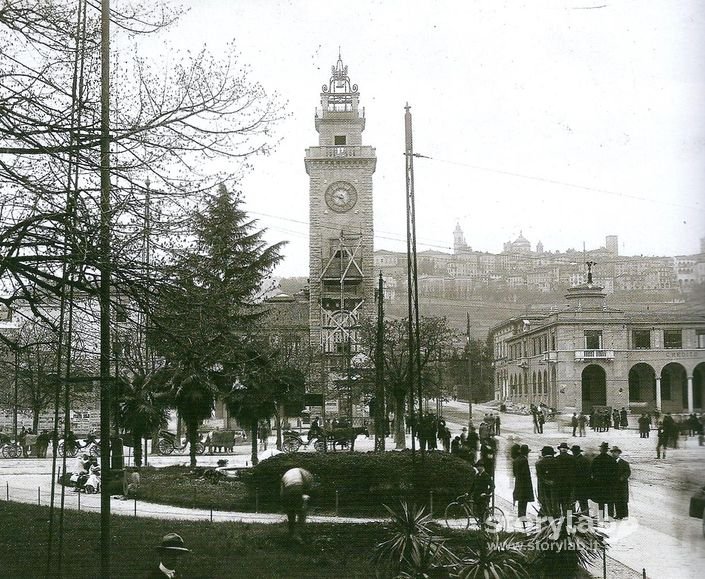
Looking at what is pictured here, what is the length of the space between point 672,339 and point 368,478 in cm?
628

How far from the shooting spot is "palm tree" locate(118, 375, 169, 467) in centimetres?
1708

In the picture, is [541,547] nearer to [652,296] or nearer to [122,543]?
[652,296]

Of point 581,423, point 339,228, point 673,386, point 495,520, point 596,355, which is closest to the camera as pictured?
point 673,386

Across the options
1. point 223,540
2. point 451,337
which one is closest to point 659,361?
point 223,540

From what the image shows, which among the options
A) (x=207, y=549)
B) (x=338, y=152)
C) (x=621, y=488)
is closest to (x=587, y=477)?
(x=621, y=488)

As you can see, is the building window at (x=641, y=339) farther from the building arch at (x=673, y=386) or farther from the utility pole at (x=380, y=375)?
the utility pole at (x=380, y=375)

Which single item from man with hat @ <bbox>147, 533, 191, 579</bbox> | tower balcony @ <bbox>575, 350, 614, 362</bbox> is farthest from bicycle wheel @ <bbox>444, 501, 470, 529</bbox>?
man with hat @ <bbox>147, 533, 191, 579</bbox>

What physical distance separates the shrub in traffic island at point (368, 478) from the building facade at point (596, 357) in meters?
2.18

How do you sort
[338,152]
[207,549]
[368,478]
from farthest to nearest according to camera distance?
[338,152] < [368,478] < [207,549]

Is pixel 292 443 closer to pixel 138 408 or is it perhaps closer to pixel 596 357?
pixel 138 408

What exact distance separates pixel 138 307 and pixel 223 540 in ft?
12.8

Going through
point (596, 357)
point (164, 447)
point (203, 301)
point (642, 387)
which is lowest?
point (164, 447)

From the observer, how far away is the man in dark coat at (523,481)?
39.8ft

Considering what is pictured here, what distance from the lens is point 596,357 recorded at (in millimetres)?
11477
